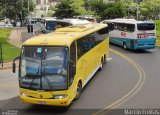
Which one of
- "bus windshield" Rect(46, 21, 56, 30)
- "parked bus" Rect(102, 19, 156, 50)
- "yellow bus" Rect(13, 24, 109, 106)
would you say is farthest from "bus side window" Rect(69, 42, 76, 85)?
"bus windshield" Rect(46, 21, 56, 30)

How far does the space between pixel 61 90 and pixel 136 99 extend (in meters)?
3.96

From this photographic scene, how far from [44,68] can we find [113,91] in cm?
493

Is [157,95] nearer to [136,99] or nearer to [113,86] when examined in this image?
[136,99]

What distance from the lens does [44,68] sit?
1534cm

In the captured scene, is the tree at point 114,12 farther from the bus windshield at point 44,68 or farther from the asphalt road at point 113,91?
the bus windshield at point 44,68

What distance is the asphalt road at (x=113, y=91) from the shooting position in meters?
16.1

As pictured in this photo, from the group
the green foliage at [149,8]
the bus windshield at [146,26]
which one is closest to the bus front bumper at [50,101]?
the bus windshield at [146,26]

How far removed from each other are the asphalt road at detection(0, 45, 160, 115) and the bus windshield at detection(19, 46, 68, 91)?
1249mm

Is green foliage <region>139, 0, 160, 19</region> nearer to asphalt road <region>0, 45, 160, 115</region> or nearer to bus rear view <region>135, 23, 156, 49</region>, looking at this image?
bus rear view <region>135, 23, 156, 49</region>

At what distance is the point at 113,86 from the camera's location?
793 inches

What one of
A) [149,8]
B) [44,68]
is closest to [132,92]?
[44,68]

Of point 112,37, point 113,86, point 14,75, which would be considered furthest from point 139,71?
point 112,37

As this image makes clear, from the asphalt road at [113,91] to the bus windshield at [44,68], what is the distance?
1.25 m

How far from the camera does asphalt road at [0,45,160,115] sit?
16094mm
